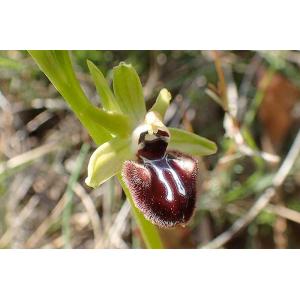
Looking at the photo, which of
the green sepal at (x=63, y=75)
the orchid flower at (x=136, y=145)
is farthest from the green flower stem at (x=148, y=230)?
the green sepal at (x=63, y=75)

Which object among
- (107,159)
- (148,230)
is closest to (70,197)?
(148,230)

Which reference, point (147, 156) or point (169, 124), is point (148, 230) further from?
point (169, 124)

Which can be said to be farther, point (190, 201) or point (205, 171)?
point (205, 171)

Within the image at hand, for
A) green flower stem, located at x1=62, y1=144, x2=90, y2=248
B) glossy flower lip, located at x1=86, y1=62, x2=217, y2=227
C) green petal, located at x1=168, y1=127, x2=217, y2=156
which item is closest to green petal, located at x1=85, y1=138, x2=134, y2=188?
glossy flower lip, located at x1=86, y1=62, x2=217, y2=227

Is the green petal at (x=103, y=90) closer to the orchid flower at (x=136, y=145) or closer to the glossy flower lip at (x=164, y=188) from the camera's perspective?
the orchid flower at (x=136, y=145)

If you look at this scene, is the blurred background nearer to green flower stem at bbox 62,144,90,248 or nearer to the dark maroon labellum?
green flower stem at bbox 62,144,90,248
